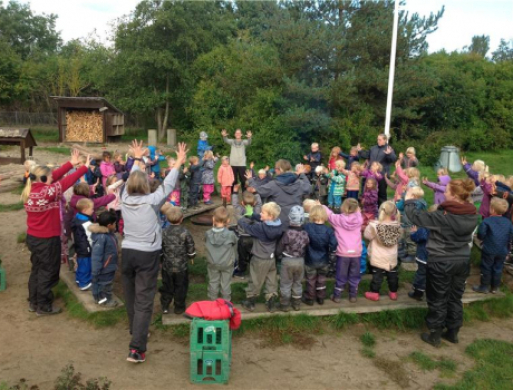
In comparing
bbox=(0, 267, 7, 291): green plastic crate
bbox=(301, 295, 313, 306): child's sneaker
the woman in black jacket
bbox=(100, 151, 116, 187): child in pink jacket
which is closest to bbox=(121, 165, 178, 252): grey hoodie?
bbox=(301, 295, 313, 306): child's sneaker

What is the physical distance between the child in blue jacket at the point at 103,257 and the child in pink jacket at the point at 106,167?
13.6ft

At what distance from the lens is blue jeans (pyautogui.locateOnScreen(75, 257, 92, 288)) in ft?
21.1

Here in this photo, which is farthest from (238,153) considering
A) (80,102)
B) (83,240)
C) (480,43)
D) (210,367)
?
(480,43)

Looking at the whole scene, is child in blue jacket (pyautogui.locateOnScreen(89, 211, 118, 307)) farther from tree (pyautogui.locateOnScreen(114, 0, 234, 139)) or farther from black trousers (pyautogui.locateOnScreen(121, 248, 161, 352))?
tree (pyautogui.locateOnScreen(114, 0, 234, 139))

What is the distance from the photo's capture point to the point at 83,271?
6.42 metres

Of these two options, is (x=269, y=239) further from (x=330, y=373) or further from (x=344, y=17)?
(x=344, y=17)

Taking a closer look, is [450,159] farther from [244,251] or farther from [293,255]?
[293,255]

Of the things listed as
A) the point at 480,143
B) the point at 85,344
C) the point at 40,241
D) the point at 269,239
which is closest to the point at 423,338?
the point at 269,239

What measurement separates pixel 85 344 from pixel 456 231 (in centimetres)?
432

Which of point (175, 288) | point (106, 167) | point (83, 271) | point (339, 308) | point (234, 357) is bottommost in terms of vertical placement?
point (234, 357)

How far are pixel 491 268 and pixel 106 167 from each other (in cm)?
755

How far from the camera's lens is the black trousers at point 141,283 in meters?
4.62

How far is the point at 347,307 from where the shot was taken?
5.85m

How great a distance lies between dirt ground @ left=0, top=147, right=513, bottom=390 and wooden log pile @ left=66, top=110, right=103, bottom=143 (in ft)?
63.4
